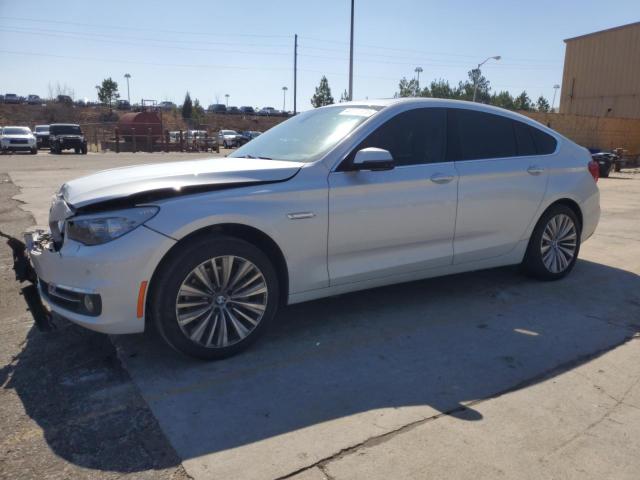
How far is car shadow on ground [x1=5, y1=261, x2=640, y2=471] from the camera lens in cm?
272

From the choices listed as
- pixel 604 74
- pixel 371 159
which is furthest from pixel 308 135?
pixel 604 74

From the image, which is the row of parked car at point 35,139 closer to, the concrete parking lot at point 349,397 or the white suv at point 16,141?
the white suv at point 16,141

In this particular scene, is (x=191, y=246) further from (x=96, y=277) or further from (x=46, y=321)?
(x=46, y=321)

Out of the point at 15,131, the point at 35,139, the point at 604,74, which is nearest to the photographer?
the point at 15,131

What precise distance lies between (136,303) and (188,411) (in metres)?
0.72

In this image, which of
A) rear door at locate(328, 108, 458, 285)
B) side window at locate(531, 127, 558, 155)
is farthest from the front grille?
side window at locate(531, 127, 558, 155)

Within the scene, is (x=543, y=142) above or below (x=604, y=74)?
below

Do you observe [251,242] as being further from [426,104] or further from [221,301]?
[426,104]

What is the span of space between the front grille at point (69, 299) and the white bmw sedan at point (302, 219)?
0.4 inches

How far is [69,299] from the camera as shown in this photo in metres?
3.17

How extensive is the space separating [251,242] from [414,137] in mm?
1652

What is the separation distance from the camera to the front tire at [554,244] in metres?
5.08

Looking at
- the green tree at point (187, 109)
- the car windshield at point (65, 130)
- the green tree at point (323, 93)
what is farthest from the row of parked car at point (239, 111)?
the car windshield at point (65, 130)

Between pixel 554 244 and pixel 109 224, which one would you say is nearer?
pixel 109 224
